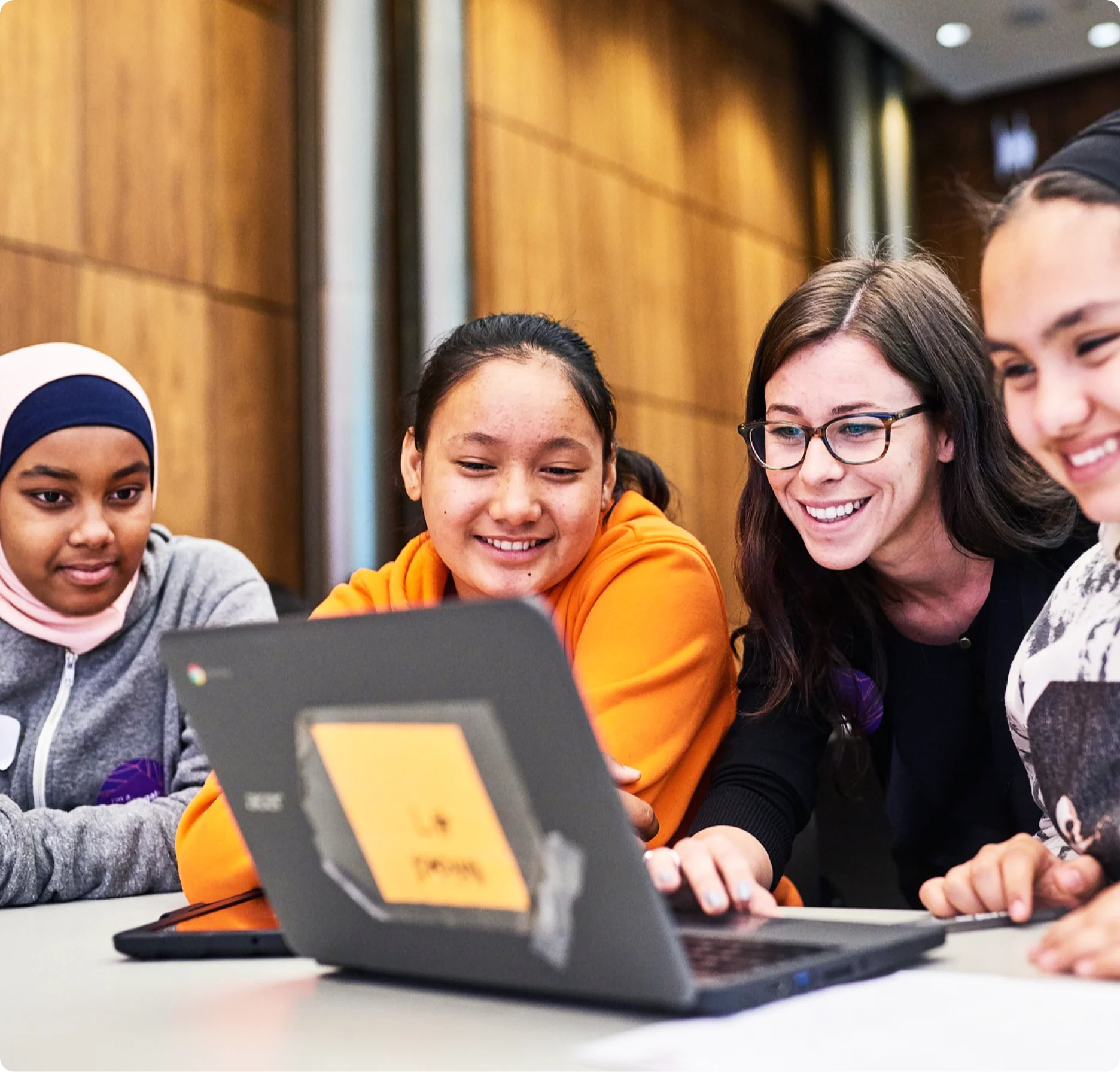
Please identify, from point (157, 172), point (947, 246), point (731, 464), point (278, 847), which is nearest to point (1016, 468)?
point (278, 847)

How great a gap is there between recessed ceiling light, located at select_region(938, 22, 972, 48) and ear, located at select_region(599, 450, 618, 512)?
4.79 metres

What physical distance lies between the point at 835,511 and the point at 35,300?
2429 mm

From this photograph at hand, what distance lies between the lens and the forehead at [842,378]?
1406 millimetres

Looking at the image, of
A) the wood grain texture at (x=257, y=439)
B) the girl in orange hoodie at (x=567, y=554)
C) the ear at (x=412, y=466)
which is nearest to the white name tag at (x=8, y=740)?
the girl in orange hoodie at (x=567, y=554)

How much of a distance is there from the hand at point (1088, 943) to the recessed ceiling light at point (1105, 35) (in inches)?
232

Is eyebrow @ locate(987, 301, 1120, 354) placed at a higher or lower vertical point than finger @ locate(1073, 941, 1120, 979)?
higher

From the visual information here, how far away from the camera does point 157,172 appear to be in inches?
138

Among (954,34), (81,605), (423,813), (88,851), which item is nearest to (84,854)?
(88,851)

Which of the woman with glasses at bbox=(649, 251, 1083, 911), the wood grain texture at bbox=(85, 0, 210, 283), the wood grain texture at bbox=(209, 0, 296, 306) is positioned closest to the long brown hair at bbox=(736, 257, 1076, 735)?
the woman with glasses at bbox=(649, 251, 1083, 911)

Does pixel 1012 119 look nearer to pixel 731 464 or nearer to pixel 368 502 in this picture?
pixel 731 464

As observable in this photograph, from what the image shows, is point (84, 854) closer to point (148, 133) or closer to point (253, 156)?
point (148, 133)

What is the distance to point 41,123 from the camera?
318 cm

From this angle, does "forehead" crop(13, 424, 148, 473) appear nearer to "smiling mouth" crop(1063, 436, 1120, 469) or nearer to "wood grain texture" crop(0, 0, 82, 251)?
"smiling mouth" crop(1063, 436, 1120, 469)

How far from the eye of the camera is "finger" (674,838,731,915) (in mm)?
883
